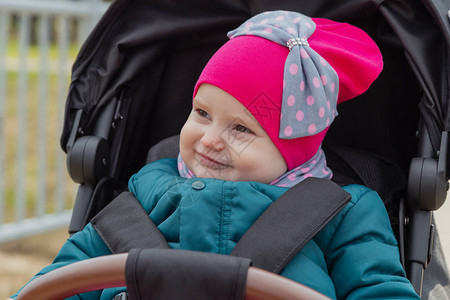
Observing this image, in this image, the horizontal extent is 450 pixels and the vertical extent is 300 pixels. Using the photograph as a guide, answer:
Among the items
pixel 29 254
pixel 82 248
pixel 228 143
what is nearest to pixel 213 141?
pixel 228 143

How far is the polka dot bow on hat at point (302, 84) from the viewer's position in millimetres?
1572

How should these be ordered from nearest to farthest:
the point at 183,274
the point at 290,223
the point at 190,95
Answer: the point at 183,274, the point at 290,223, the point at 190,95

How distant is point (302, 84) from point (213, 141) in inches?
10.0

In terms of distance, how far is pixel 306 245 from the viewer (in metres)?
1.49

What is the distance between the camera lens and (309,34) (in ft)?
5.38

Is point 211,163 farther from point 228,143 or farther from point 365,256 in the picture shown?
point 365,256

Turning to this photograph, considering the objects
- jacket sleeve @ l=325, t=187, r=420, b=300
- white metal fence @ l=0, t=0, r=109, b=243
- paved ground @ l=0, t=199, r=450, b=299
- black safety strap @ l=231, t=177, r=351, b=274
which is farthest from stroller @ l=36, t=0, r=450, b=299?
white metal fence @ l=0, t=0, r=109, b=243

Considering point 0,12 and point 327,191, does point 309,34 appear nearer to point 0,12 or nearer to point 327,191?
point 327,191

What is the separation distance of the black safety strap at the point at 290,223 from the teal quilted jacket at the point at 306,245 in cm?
5

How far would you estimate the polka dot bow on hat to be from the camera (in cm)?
157

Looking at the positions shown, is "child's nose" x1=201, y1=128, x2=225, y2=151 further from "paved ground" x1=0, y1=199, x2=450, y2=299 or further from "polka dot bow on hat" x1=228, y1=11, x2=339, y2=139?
"paved ground" x1=0, y1=199, x2=450, y2=299

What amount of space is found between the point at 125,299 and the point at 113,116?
2.13 feet

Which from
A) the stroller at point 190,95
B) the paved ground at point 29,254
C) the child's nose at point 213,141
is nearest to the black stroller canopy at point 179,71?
the stroller at point 190,95

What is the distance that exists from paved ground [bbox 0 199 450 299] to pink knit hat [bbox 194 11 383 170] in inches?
71.7
